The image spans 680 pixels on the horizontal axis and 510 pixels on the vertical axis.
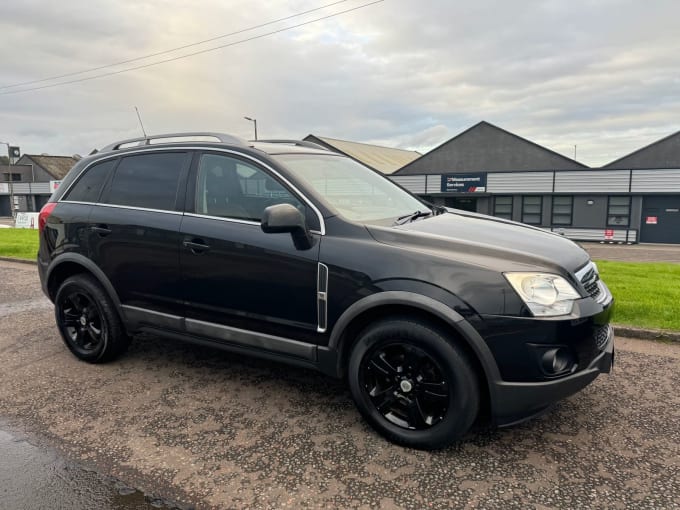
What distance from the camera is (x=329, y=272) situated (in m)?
2.97

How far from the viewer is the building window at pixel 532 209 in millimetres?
31734

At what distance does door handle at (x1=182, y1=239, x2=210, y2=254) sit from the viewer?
343 cm

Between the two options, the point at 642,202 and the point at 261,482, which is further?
the point at 642,202

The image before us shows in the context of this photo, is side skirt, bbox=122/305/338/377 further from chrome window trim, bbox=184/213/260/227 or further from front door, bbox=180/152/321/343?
chrome window trim, bbox=184/213/260/227

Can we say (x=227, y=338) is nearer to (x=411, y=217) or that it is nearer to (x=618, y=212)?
(x=411, y=217)

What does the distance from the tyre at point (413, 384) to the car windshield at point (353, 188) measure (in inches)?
32.9

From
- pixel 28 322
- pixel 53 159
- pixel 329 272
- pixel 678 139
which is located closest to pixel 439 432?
pixel 329 272

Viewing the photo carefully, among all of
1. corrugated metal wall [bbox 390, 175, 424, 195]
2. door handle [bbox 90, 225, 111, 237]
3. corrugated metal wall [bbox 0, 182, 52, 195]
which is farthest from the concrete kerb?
corrugated metal wall [bbox 0, 182, 52, 195]

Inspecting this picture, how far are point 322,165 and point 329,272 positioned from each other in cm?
113

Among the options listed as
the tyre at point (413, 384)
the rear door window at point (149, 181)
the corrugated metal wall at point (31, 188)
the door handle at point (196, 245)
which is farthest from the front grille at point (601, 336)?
the corrugated metal wall at point (31, 188)

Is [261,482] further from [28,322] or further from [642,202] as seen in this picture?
[642,202]

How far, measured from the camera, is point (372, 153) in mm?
49219

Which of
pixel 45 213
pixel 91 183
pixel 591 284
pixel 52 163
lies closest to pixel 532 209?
pixel 591 284

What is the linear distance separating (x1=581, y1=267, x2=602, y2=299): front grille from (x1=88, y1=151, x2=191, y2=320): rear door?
274 cm
